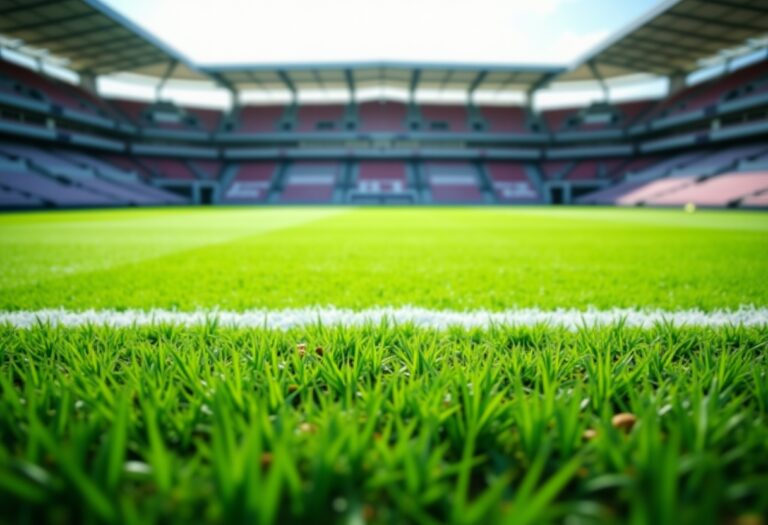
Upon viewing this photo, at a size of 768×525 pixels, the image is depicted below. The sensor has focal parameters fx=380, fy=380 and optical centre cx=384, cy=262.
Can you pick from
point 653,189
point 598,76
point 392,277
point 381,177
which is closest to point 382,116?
point 381,177

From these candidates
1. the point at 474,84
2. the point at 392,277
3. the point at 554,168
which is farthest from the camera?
the point at 554,168

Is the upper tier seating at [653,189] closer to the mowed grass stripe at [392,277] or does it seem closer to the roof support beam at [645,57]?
the roof support beam at [645,57]

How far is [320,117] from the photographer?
42.8 meters

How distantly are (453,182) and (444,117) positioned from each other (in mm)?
9151

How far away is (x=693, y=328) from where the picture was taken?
5.70 feet

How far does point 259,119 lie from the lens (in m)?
42.8

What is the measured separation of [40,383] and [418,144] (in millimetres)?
44180

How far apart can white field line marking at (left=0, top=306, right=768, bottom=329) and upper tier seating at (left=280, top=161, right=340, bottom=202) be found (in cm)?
3546

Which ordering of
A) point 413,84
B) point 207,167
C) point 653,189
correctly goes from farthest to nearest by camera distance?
point 207,167 → point 413,84 → point 653,189

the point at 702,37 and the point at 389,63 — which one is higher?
the point at 389,63

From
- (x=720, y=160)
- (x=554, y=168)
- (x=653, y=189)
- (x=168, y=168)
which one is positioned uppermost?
(x=168, y=168)

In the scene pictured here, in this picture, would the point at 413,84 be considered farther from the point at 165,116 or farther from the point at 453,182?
the point at 165,116

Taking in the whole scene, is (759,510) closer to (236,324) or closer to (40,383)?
(40,383)

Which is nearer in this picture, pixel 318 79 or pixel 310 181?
pixel 318 79
